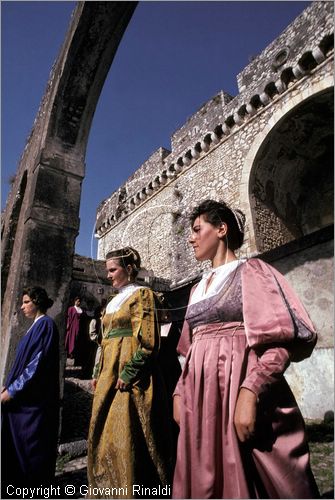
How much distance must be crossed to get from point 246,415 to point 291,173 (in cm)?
1149

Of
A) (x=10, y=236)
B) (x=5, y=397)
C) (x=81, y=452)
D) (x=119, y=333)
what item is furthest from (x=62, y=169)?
(x=81, y=452)

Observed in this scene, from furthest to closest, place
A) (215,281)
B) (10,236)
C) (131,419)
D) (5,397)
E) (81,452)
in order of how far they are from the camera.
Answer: (10,236) → (81,452) → (5,397) → (131,419) → (215,281)

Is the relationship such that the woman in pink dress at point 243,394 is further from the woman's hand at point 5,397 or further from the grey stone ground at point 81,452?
the grey stone ground at point 81,452

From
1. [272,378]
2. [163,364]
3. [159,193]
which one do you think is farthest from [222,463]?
[159,193]

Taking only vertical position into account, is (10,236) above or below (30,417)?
above

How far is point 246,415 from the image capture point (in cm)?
107

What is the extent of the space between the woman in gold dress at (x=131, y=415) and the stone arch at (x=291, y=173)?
787cm

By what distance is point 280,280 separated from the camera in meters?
1.37

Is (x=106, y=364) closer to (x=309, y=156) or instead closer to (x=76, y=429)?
(x=76, y=429)

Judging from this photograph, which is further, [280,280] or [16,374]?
[16,374]

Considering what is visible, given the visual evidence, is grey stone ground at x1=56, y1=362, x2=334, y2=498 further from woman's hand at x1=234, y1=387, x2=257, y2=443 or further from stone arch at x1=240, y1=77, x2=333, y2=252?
stone arch at x1=240, y1=77, x2=333, y2=252

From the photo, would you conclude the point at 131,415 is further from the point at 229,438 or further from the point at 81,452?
the point at 81,452

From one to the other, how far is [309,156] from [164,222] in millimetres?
6379

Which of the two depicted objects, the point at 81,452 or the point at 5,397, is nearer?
the point at 5,397
